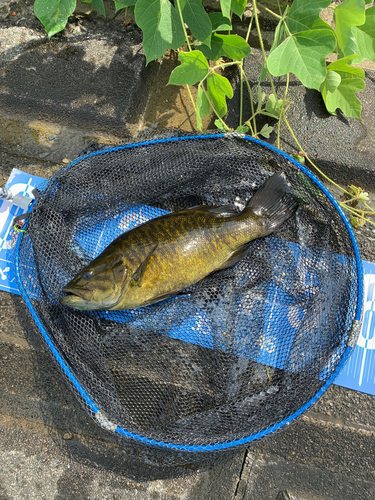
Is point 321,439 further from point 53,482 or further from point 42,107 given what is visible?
point 42,107

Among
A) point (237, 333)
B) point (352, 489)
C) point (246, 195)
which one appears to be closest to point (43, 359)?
point (237, 333)

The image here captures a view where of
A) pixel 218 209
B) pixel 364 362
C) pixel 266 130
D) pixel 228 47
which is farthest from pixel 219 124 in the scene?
pixel 364 362

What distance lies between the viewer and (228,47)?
2.26 meters

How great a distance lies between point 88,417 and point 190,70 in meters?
2.37

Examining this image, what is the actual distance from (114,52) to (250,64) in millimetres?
1156

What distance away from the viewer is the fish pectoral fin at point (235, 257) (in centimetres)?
236

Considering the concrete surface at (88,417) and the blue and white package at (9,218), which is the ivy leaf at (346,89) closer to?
the concrete surface at (88,417)

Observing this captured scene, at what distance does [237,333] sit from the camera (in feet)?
8.01

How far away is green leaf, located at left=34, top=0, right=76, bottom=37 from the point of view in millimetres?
2209

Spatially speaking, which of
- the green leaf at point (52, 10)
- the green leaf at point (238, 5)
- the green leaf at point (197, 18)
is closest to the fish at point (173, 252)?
the green leaf at point (197, 18)

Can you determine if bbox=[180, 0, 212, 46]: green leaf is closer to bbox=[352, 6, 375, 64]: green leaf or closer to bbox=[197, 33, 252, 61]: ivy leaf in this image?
bbox=[197, 33, 252, 61]: ivy leaf

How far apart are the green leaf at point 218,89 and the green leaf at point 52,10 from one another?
97 centimetres

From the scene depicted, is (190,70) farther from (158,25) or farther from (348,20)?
(348,20)

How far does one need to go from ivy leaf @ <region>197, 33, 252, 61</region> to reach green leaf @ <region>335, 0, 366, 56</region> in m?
0.56
